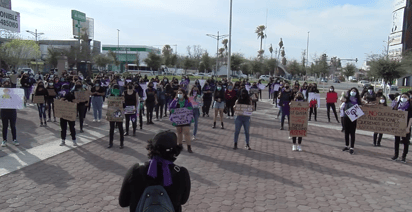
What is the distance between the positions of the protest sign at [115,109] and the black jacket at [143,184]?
690cm

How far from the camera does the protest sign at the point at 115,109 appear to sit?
371 inches

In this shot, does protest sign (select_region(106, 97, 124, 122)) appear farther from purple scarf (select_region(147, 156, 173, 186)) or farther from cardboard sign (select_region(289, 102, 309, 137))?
purple scarf (select_region(147, 156, 173, 186))

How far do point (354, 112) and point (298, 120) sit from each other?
1546mm

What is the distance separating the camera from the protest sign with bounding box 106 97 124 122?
9.41 meters

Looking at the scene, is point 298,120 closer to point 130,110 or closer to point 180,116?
point 180,116

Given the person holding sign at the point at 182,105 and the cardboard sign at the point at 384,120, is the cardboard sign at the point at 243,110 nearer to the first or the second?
the person holding sign at the point at 182,105

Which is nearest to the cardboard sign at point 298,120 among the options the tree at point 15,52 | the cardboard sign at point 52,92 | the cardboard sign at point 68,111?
the cardboard sign at point 68,111

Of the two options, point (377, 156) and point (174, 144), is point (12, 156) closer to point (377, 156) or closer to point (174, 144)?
point (174, 144)

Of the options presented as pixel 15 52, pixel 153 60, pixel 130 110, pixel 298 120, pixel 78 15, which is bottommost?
pixel 298 120

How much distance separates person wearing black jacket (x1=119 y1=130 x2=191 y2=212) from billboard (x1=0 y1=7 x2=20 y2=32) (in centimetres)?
3440

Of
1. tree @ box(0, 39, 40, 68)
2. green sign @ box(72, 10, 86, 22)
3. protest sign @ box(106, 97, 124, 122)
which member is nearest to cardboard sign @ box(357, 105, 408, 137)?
protest sign @ box(106, 97, 124, 122)

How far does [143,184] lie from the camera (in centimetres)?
262

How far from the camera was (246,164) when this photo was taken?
27.1 feet

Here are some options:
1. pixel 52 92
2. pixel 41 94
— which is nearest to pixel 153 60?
pixel 52 92
